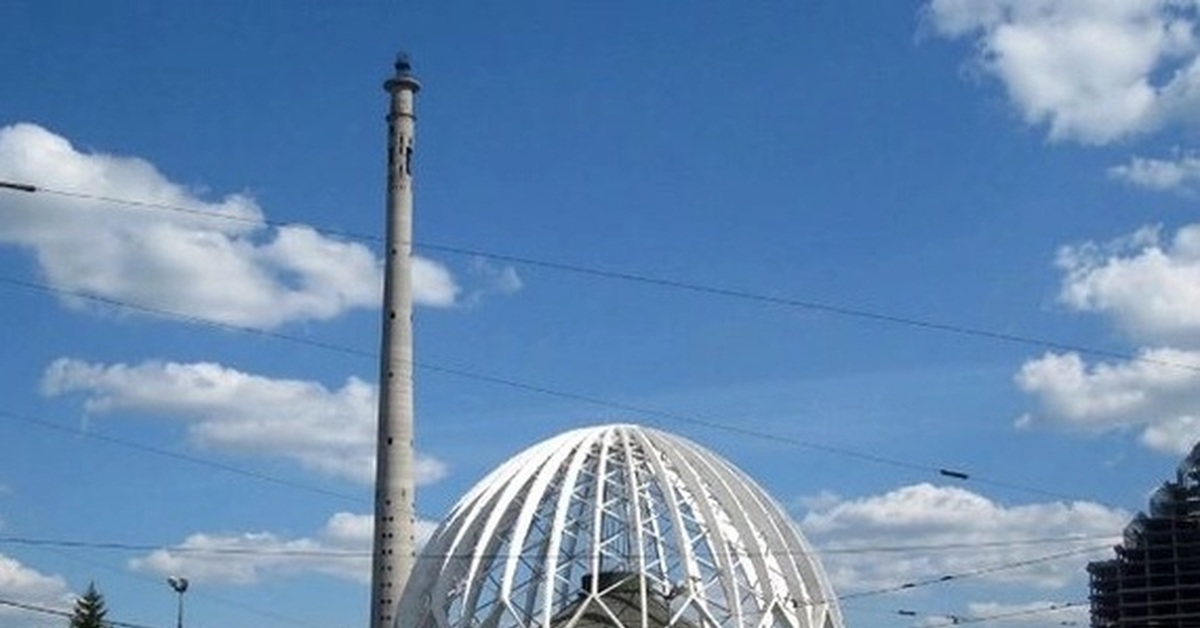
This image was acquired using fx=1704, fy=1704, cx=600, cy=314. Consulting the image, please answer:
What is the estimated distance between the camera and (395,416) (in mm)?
88938

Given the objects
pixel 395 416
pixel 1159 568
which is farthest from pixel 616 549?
pixel 1159 568

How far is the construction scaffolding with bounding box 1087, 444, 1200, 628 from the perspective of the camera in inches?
4313

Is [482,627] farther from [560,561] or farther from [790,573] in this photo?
[790,573]

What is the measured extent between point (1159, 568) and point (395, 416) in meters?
54.2

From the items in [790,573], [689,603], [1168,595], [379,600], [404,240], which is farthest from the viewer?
[1168,595]

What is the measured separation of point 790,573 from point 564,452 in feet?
34.6

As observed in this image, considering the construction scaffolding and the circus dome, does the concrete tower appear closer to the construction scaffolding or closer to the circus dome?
the circus dome

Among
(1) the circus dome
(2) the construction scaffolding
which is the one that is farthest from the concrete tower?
(2) the construction scaffolding

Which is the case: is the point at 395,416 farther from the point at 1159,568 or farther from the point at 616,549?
the point at 1159,568

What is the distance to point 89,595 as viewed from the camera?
297 ft

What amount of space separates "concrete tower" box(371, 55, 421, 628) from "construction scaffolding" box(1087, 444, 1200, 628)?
47510 millimetres

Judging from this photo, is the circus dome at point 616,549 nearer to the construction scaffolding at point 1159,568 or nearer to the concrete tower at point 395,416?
the concrete tower at point 395,416

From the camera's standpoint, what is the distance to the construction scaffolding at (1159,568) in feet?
359

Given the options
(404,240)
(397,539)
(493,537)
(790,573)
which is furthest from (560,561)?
(404,240)
